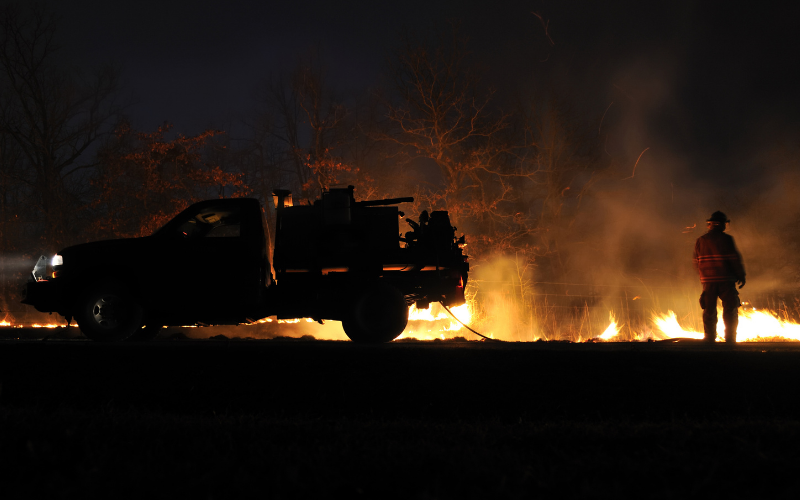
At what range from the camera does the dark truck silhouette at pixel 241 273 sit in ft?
26.8

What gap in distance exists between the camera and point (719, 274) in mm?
9391

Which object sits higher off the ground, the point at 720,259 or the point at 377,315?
the point at 720,259

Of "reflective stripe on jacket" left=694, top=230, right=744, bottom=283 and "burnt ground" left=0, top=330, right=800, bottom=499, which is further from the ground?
"reflective stripe on jacket" left=694, top=230, right=744, bottom=283

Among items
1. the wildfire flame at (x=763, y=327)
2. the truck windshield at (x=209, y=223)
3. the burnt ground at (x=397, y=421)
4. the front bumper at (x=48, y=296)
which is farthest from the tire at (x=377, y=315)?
the wildfire flame at (x=763, y=327)

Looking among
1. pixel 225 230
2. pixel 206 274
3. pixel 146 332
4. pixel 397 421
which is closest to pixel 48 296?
pixel 146 332

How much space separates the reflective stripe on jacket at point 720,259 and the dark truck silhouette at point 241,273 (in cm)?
500

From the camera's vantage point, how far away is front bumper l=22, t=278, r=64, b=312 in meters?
8.21

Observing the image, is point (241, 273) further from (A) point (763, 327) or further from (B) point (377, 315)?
(A) point (763, 327)

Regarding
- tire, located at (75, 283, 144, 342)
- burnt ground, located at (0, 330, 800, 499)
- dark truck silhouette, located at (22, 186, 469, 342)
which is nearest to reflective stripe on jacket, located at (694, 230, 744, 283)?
burnt ground, located at (0, 330, 800, 499)

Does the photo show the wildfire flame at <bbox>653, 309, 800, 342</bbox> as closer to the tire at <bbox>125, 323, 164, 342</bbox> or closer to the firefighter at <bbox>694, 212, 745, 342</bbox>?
the firefighter at <bbox>694, 212, 745, 342</bbox>

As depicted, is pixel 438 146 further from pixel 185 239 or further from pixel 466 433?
pixel 466 433

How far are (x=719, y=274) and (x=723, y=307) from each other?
541 mm

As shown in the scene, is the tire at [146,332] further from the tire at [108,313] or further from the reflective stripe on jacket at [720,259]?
the reflective stripe on jacket at [720,259]

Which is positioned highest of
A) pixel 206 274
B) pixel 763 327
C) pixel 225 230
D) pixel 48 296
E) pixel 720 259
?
pixel 225 230
